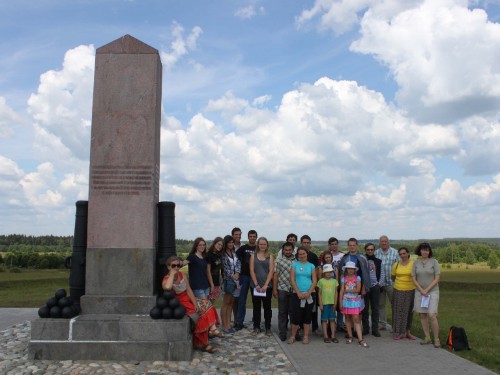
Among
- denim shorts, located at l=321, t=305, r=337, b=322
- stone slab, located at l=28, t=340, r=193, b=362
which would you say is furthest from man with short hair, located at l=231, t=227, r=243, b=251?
stone slab, located at l=28, t=340, r=193, b=362

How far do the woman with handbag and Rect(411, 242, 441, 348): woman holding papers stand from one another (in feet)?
11.5

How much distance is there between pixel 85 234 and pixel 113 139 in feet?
5.98

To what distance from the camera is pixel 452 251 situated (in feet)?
233

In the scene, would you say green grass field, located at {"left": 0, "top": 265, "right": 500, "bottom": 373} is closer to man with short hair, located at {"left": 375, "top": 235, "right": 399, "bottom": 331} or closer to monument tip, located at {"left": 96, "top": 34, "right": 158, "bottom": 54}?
man with short hair, located at {"left": 375, "top": 235, "right": 399, "bottom": 331}

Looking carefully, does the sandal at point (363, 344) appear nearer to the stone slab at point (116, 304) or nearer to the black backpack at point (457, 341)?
the black backpack at point (457, 341)

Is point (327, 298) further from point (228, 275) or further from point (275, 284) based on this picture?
point (228, 275)

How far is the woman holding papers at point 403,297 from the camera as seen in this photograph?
905cm

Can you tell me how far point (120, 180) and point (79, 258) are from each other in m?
1.59

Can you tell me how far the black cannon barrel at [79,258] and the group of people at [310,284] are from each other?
1.78 m

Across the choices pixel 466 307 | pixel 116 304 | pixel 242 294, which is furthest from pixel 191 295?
pixel 466 307

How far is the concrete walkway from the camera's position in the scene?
6871 millimetres

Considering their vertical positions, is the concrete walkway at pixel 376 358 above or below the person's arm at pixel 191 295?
below

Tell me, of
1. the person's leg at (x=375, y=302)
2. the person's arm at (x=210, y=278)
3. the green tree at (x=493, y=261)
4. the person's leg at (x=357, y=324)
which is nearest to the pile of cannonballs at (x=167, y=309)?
the person's arm at (x=210, y=278)

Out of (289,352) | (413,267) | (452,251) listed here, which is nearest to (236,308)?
(289,352)
